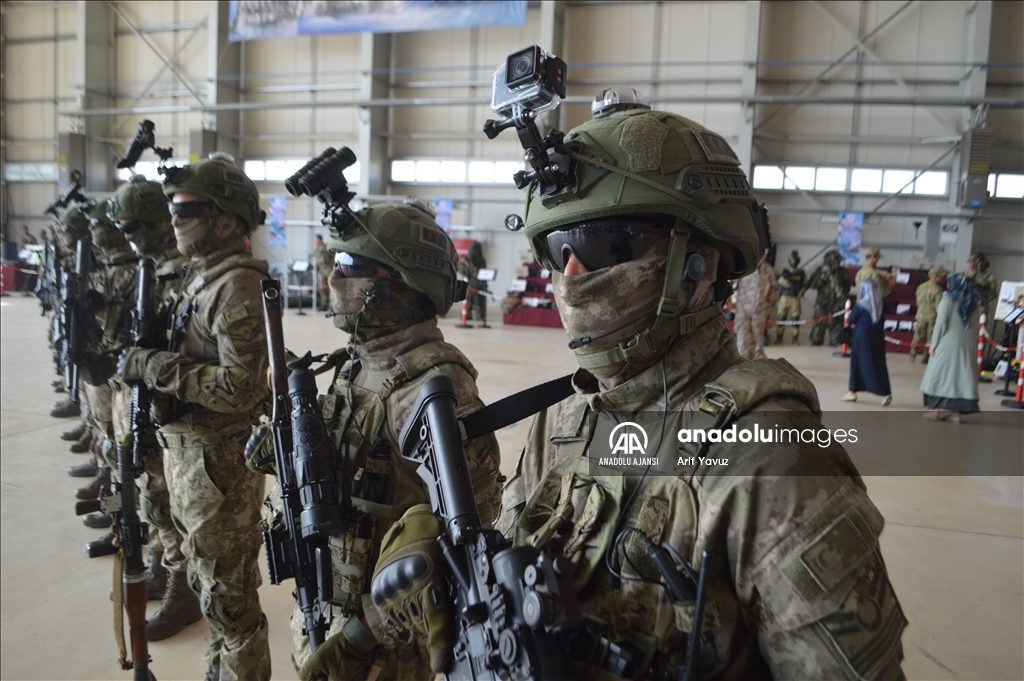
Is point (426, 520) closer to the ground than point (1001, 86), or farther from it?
closer to the ground

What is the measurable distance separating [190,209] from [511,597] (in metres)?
2.95

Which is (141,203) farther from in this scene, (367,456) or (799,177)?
(799,177)

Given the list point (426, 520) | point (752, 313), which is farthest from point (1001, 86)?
point (426, 520)

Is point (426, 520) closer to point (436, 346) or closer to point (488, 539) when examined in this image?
point (488, 539)

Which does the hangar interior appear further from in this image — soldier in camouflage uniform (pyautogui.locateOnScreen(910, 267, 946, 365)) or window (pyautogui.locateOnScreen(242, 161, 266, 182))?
soldier in camouflage uniform (pyautogui.locateOnScreen(910, 267, 946, 365))

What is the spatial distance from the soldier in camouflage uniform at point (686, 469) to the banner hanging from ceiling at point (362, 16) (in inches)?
608

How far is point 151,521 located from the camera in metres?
3.60

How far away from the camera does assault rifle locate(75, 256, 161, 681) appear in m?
2.84

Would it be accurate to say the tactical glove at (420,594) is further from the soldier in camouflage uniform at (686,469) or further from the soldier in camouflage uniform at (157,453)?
the soldier in camouflage uniform at (157,453)

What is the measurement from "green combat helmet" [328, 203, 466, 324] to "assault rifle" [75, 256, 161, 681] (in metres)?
1.17

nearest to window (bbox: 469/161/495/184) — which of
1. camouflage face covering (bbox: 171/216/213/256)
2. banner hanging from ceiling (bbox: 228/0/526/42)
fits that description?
banner hanging from ceiling (bbox: 228/0/526/42)

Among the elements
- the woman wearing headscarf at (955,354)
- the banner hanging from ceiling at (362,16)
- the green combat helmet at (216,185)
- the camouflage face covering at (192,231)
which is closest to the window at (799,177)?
the banner hanging from ceiling at (362,16)

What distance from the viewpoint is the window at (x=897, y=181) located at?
1537 centimetres

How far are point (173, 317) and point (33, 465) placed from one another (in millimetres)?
3754
